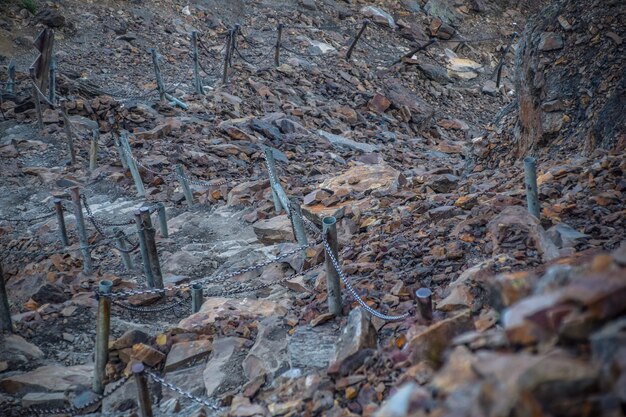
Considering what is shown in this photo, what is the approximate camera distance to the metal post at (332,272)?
15.1ft

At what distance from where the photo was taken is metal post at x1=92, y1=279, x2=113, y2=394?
4747 mm

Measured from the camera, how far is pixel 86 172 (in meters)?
10.6

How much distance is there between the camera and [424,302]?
3523mm

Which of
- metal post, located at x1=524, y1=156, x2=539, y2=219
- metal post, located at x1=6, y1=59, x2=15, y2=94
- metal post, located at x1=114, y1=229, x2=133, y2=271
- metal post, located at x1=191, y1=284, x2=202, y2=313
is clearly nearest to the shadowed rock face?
metal post, located at x1=524, y1=156, x2=539, y2=219

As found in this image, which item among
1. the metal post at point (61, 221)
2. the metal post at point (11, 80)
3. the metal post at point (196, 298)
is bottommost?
the metal post at point (196, 298)

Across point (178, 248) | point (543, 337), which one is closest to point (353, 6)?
point (178, 248)

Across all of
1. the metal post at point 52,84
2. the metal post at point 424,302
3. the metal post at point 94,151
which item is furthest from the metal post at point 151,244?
the metal post at point 52,84

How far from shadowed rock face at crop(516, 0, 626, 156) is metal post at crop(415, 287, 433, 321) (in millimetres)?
3870

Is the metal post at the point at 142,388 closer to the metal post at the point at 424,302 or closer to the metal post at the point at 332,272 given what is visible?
the metal post at the point at 332,272

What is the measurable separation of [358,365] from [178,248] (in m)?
4.72

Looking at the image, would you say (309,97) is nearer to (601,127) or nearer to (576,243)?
(601,127)

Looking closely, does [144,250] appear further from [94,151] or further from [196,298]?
[94,151]

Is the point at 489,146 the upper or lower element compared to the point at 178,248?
upper

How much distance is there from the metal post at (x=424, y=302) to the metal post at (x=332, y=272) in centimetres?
116
